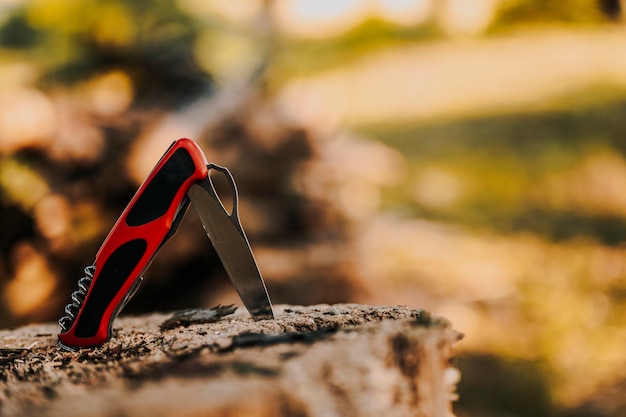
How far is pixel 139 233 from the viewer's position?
1.93m

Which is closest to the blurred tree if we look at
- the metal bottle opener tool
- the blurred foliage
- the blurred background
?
the blurred background

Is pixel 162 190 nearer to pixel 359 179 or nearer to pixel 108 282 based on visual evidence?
pixel 108 282

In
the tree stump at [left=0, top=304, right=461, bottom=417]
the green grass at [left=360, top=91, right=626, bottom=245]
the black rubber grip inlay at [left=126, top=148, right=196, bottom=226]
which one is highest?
the green grass at [left=360, top=91, right=626, bottom=245]

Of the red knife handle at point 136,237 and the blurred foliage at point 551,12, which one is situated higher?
the blurred foliage at point 551,12

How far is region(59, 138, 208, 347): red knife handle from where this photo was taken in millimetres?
1929

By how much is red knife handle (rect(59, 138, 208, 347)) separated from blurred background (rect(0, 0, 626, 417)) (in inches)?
125

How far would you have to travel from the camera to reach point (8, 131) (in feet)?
16.6

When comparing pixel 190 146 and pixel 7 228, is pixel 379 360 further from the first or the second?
pixel 7 228

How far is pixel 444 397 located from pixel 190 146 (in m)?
1.07

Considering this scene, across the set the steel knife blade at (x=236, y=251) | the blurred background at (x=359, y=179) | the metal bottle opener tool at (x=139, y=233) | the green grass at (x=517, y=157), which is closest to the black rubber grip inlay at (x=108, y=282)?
the metal bottle opener tool at (x=139, y=233)

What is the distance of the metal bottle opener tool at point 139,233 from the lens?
1930 millimetres

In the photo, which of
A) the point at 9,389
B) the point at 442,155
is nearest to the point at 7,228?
the point at 9,389

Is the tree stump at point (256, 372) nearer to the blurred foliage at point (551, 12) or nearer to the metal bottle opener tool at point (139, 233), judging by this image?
the metal bottle opener tool at point (139, 233)

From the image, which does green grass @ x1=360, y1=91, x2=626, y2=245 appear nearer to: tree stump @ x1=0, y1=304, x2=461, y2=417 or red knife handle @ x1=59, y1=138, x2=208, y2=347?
tree stump @ x1=0, y1=304, x2=461, y2=417
